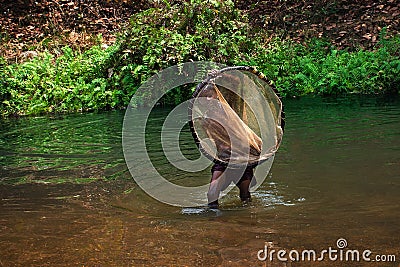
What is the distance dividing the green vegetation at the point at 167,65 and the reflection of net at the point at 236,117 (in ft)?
19.9

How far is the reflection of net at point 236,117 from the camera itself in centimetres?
383

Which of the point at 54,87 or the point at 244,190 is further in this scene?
the point at 54,87

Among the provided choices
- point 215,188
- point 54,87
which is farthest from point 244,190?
point 54,87

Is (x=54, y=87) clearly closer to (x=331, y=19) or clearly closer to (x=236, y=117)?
(x=331, y=19)

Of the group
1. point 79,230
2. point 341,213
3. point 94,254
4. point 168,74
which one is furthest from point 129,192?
point 168,74

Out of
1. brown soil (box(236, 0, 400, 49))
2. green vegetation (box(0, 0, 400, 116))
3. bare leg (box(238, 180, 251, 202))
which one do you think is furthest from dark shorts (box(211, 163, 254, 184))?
brown soil (box(236, 0, 400, 49))

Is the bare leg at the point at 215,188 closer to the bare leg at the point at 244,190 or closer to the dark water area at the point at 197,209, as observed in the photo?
the dark water area at the point at 197,209

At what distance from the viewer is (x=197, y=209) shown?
12.5 feet

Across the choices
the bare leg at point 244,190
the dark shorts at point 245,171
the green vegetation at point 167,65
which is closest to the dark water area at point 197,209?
the bare leg at point 244,190

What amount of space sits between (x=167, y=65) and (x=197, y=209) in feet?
22.2

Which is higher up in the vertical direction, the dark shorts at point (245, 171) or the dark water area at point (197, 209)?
the dark shorts at point (245, 171)

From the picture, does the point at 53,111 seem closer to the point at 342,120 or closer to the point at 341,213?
the point at 342,120

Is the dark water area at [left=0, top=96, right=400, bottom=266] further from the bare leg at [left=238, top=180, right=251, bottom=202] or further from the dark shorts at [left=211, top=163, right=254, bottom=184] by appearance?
the dark shorts at [left=211, top=163, right=254, bottom=184]

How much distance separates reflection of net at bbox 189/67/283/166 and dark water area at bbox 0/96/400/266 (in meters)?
0.40
